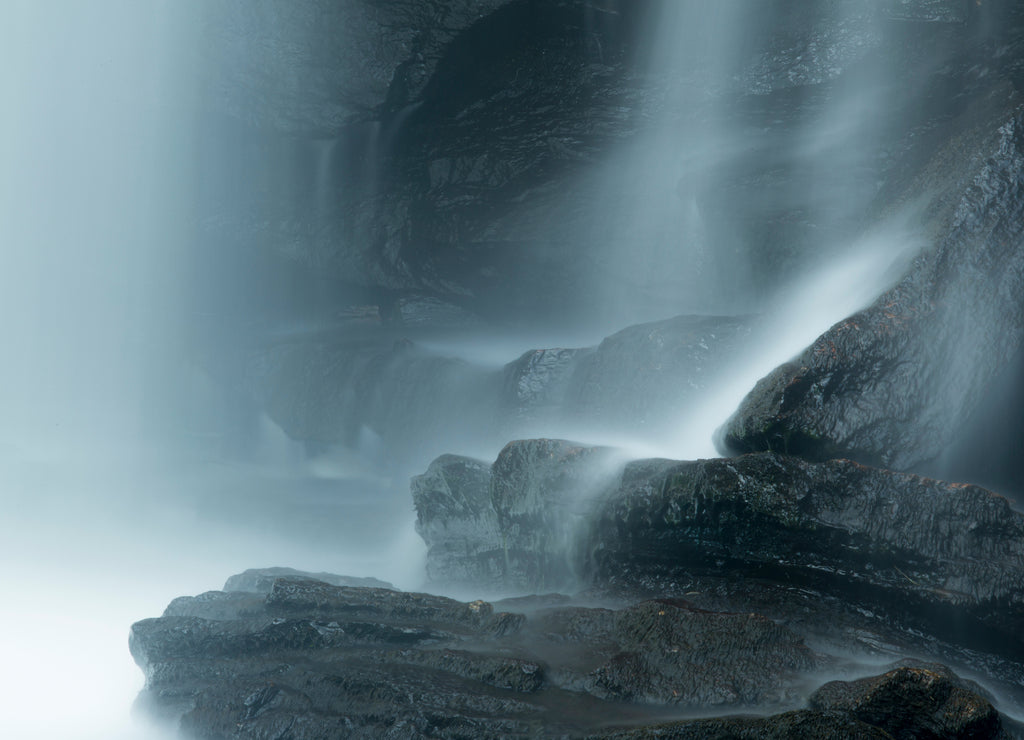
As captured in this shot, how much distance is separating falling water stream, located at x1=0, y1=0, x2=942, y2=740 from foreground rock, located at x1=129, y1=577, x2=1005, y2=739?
2.99 feet

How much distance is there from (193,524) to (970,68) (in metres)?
16.7

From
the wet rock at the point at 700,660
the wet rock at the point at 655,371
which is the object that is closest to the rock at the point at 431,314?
the wet rock at the point at 655,371

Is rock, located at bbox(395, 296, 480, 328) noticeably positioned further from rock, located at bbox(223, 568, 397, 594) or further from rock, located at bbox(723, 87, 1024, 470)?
rock, located at bbox(723, 87, 1024, 470)

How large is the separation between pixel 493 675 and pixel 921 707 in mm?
2370

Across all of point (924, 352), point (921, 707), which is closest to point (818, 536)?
point (921, 707)

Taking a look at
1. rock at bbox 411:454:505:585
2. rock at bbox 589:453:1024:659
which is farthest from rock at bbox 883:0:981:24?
rock at bbox 411:454:505:585

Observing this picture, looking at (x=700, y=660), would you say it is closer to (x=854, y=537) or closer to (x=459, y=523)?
(x=854, y=537)

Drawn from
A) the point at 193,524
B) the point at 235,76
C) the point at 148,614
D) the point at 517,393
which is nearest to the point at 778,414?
the point at 517,393

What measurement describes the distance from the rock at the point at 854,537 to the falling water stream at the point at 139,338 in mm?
1706

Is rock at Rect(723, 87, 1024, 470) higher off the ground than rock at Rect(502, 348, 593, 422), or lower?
lower

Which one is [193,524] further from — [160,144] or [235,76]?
[235,76]

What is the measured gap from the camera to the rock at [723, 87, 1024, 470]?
21.2 ft

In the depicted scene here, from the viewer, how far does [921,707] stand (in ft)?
12.9

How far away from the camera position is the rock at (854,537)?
538 cm
